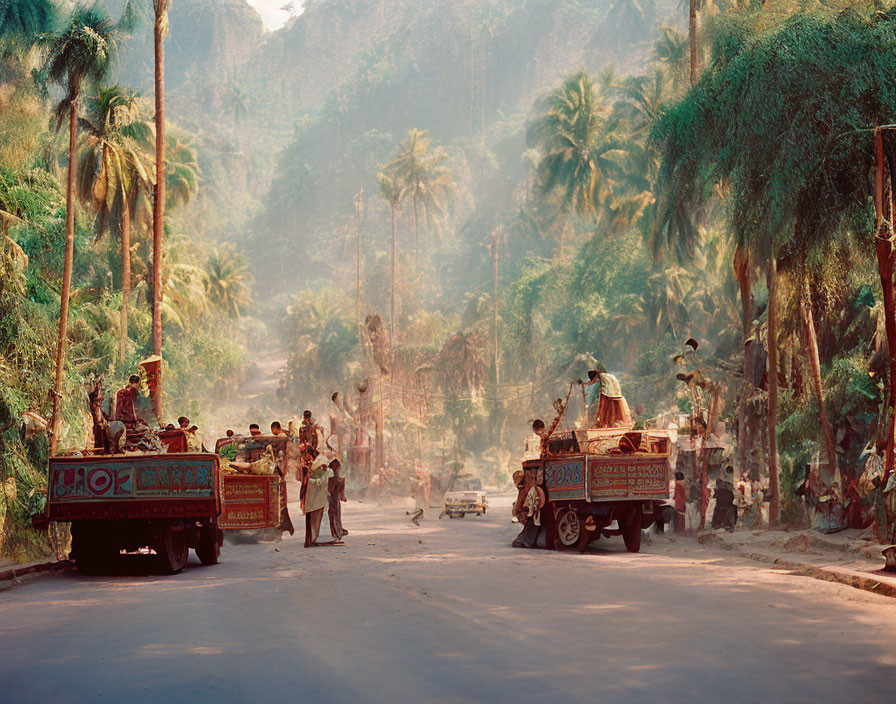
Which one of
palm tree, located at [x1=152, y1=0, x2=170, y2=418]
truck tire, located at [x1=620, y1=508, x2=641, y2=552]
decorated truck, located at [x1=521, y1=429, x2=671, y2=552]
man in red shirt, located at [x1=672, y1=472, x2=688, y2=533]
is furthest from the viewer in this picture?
palm tree, located at [x1=152, y1=0, x2=170, y2=418]

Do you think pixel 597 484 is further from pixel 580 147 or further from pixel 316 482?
pixel 580 147

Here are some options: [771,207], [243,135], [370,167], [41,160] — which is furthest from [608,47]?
[771,207]

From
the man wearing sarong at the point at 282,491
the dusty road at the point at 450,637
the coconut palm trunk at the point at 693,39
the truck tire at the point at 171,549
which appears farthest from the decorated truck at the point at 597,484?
the coconut palm trunk at the point at 693,39

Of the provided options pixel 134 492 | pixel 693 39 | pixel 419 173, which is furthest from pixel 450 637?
pixel 419 173

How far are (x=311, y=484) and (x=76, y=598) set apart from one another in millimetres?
8652

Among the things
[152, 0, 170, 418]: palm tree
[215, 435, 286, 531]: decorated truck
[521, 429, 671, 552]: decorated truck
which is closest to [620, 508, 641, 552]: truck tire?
[521, 429, 671, 552]: decorated truck

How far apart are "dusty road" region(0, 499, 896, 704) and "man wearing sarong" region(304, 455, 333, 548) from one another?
5.65 m

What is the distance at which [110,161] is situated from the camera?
33531mm

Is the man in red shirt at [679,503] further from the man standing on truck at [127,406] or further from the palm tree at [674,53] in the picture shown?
the palm tree at [674,53]

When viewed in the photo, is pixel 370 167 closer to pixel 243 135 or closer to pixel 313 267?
pixel 313 267

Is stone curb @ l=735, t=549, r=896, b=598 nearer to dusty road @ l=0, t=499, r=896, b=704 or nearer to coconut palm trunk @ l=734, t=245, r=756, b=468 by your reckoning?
dusty road @ l=0, t=499, r=896, b=704

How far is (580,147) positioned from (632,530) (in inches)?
2013

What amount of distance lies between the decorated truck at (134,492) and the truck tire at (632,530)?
8173mm

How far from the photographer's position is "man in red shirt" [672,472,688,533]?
25297 mm
